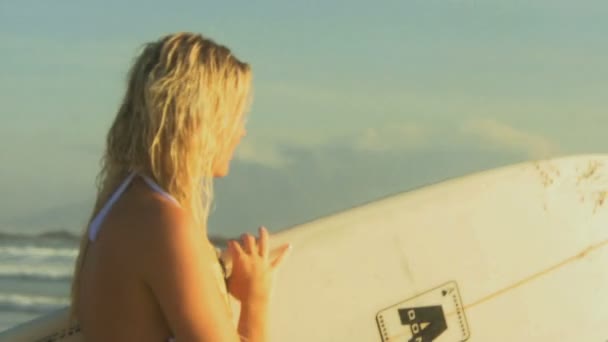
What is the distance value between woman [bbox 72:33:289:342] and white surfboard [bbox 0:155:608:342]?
1224 mm

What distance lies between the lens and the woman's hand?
2.54m

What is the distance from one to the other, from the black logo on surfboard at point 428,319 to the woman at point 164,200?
1.49 metres

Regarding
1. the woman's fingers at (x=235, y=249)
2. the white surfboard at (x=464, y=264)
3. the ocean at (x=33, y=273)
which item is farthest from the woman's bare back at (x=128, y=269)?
the ocean at (x=33, y=273)

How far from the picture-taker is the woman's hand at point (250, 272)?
2.54m

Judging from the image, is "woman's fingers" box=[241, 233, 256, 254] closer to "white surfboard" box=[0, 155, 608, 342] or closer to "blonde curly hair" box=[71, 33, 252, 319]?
"blonde curly hair" box=[71, 33, 252, 319]

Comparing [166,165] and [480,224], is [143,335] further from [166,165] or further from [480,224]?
[480,224]

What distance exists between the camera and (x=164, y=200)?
2217 mm

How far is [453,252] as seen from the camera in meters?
4.06

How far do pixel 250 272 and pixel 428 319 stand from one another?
147cm

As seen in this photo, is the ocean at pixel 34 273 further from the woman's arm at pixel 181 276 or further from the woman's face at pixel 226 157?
the woman's arm at pixel 181 276

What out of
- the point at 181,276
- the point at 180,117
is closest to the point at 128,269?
the point at 181,276

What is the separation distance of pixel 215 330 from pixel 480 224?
2.13 meters

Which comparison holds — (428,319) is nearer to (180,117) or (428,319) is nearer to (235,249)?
(235,249)

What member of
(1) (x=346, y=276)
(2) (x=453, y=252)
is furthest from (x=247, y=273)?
(2) (x=453, y=252)
